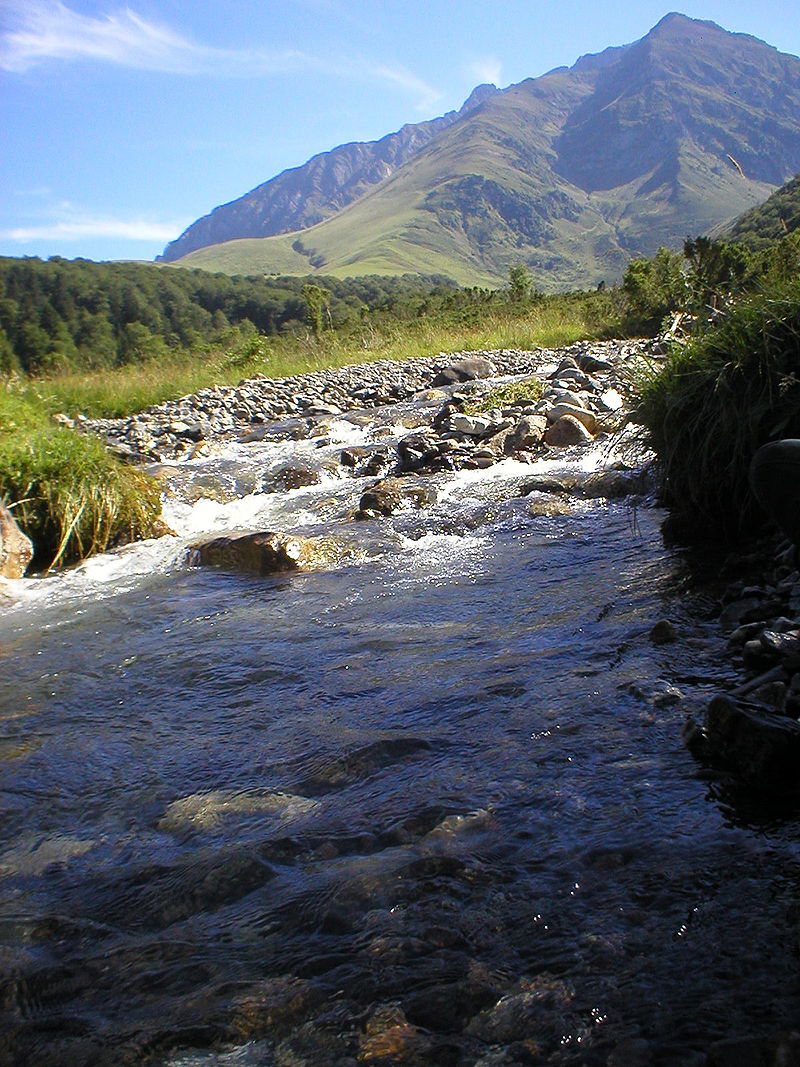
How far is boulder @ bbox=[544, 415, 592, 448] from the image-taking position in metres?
10.4

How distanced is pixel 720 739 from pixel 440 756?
1.13 metres

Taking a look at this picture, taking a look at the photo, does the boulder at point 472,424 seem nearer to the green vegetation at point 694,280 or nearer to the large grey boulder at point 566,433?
the large grey boulder at point 566,433

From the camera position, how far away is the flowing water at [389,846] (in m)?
2.06

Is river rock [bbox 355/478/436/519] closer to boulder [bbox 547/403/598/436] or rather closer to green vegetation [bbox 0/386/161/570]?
green vegetation [bbox 0/386/161/570]

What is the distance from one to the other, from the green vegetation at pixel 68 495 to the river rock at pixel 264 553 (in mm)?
1230

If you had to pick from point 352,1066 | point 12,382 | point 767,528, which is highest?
point 12,382

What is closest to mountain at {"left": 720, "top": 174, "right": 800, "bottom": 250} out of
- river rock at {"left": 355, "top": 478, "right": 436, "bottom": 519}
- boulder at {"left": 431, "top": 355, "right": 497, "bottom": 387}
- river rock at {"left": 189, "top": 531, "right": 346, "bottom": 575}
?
boulder at {"left": 431, "top": 355, "right": 497, "bottom": 387}

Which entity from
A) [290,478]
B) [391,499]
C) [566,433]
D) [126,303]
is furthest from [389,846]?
[126,303]

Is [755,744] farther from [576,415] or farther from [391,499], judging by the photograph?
[576,415]

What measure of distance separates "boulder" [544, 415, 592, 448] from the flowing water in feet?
16.4

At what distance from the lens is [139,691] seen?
181 inches

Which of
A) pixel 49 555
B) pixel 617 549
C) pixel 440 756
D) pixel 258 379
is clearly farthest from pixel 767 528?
pixel 258 379

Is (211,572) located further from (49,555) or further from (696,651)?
(696,651)

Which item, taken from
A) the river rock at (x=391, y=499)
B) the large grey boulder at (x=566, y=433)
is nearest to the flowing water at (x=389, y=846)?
the river rock at (x=391, y=499)
